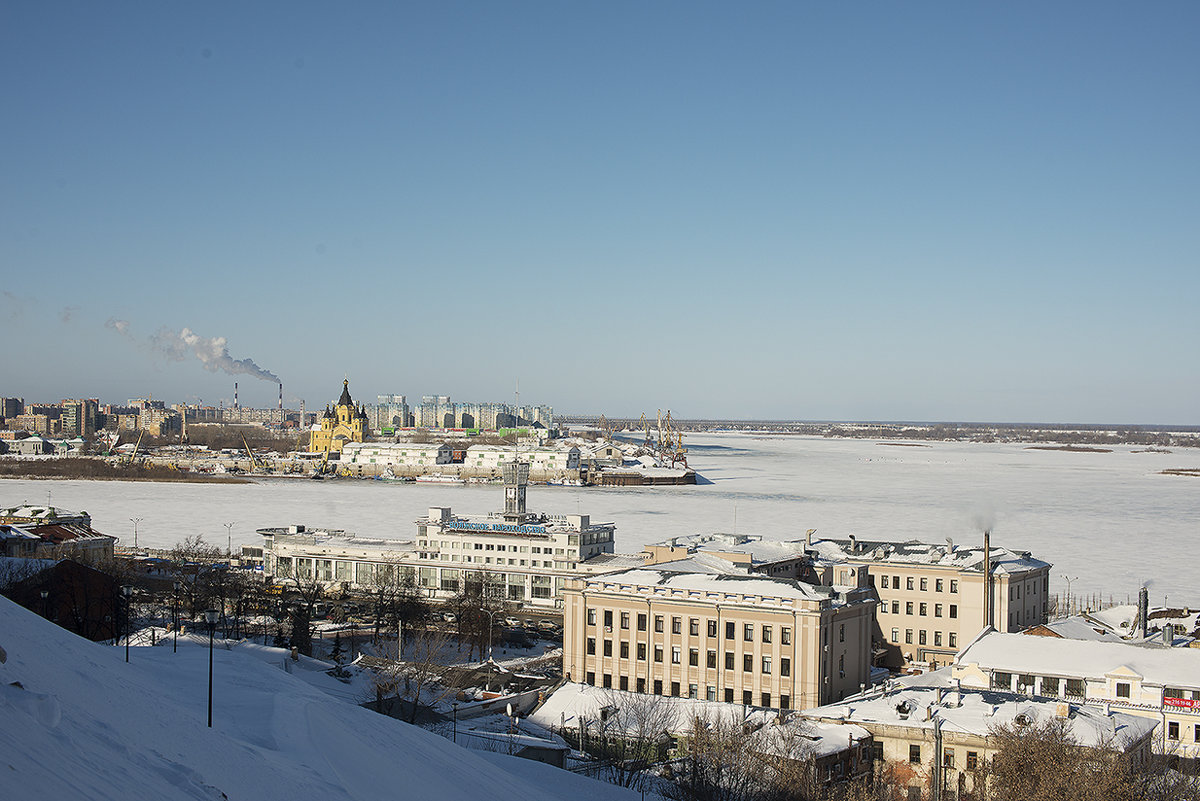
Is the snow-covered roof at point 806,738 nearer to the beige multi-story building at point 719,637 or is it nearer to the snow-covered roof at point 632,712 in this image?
the snow-covered roof at point 632,712

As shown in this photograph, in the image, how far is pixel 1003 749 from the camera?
48.9ft

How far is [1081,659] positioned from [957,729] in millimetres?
5591

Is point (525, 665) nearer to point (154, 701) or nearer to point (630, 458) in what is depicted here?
point (154, 701)

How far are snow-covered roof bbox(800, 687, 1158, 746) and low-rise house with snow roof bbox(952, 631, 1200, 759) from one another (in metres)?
0.92

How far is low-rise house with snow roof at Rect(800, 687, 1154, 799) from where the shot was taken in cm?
1648

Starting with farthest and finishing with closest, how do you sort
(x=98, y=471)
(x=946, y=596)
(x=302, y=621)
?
(x=98, y=471)
(x=946, y=596)
(x=302, y=621)

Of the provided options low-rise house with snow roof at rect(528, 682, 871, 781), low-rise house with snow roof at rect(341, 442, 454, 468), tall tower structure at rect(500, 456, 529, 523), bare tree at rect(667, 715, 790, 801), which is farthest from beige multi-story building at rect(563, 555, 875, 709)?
low-rise house with snow roof at rect(341, 442, 454, 468)

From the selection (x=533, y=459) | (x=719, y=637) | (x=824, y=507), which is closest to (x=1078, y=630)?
(x=719, y=637)

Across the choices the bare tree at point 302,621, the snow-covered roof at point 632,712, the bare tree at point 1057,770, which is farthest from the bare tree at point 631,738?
the bare tree at point 302,621

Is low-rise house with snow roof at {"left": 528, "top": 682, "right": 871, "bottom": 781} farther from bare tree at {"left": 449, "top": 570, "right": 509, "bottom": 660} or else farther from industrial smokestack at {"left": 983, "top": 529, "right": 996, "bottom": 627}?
industrial smokestack at {"left": 983, "top": 529, "right": 996, "bottom": 627}

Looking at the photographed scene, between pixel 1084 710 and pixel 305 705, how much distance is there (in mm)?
12521

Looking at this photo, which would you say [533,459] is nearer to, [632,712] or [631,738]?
[632,712]

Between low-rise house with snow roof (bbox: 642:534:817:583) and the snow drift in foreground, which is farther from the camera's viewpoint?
low-rise house with snow roof (bbox: 642:534:817:583)

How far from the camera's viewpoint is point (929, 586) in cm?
3095
